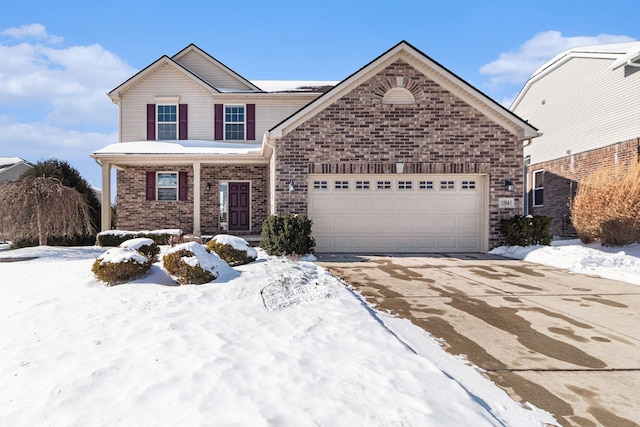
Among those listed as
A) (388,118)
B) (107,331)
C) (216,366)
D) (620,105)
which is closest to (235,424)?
(216,366)

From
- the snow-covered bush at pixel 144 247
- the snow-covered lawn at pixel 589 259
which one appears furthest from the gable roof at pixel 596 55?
the snow-covered bush at pixel 144 247

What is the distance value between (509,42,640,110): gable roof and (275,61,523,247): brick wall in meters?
7.03

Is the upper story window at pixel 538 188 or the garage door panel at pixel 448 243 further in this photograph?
the upper story window at pixel 538 188

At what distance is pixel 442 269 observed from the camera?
8.22 metres

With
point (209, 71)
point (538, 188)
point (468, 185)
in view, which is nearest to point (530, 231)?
point (468, 185)

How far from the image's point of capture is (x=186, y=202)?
1484 centimetres

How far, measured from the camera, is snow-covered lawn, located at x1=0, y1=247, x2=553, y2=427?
7.91 ft

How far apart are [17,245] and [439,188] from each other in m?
14.6

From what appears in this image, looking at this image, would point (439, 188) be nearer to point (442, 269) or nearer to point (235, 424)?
point (442, 269)

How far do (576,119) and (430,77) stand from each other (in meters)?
10.0

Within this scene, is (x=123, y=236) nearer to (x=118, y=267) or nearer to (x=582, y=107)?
(x=118, y=267)

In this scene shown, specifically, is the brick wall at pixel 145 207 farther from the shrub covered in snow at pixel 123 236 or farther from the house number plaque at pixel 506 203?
the house number plaque at pixel 506 203

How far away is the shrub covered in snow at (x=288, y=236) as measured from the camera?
31.0 ft

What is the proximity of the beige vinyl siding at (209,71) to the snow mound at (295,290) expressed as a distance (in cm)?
1249
